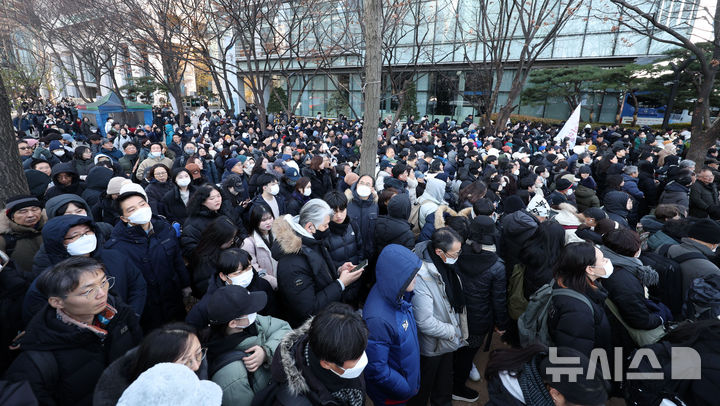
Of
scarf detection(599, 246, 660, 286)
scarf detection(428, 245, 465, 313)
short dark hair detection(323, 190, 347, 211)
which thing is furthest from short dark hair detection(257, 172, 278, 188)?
scarf detection(599, 246, 660, 286)

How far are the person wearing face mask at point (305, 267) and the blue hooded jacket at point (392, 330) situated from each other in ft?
1.56

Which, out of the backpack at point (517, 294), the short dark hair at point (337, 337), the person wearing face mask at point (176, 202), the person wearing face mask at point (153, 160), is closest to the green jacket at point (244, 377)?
the short dark hair at point (337, 337)

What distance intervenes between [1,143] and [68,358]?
11.6 ft

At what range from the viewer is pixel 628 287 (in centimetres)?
267

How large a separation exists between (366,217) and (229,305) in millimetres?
2711

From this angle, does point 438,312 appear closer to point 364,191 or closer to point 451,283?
point 451,283

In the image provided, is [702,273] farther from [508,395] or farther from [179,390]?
[179,390]

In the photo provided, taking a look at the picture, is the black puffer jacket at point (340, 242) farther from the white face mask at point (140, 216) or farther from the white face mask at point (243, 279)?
the white face mask at point (140, 216)

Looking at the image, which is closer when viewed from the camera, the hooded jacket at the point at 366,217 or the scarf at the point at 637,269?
the scarf at the point at 637,269

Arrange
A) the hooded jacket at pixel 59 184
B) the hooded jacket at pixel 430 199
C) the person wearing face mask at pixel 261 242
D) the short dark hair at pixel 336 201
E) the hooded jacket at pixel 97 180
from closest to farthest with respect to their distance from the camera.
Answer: the short dark hair at pixel 336 201 < the person wearing face mask at pixel 261 242 < the hooded jacket at pixel 59 184 < the hooded jacket at pixel 430 199 < the hooded jacket at pixel 97 180

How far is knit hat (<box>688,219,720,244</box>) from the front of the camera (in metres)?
3.19

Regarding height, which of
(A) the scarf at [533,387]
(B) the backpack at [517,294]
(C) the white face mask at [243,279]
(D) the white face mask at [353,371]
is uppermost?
(C) the white face mask at [243,279]

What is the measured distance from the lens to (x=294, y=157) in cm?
888

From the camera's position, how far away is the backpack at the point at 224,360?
1811 mm
